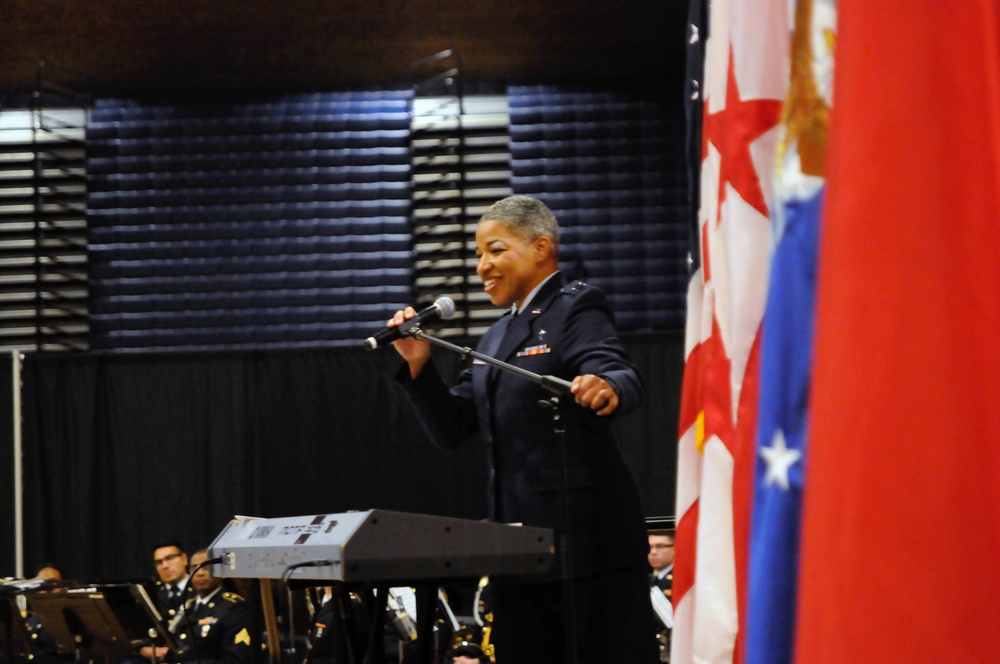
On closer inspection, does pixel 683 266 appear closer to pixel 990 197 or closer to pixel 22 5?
pixel 22 5

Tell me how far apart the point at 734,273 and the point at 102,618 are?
6345 mm

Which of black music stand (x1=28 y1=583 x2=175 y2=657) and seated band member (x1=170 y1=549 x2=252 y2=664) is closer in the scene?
black music stand (x1=28 y1=583 x2=175 y2=657)

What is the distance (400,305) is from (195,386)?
1.63 meters

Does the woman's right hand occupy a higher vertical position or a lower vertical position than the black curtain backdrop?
higher

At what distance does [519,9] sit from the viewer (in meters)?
8.67

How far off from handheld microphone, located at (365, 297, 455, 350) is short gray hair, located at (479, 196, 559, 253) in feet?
0.80

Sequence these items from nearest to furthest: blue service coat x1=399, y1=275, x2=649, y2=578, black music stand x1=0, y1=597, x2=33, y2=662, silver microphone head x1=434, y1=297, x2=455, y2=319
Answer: blue service coat x1=399, y1=275, x2=649, y2=578 < silver microphone head x1=434, y1=297, x2=455, y2=319 < black music stand x1=0, y1=597, x2=33, y2=662

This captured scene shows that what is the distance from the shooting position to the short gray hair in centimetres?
301

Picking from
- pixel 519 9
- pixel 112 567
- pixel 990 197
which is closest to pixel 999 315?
pixel 990 197

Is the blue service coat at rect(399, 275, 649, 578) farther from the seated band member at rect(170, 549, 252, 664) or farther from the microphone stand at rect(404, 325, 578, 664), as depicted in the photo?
the seated band member at rect(170, 549, 252, 664)

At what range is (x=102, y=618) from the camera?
22.1 ft

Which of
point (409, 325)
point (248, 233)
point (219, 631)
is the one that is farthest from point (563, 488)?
point (248, 233)

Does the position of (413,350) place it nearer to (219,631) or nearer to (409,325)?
(409,325)

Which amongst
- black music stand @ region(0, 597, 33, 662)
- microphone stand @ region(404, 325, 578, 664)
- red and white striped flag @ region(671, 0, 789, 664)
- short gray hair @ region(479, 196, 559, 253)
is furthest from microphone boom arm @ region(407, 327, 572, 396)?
black music stand @ region(0, 597, 33, 662)
